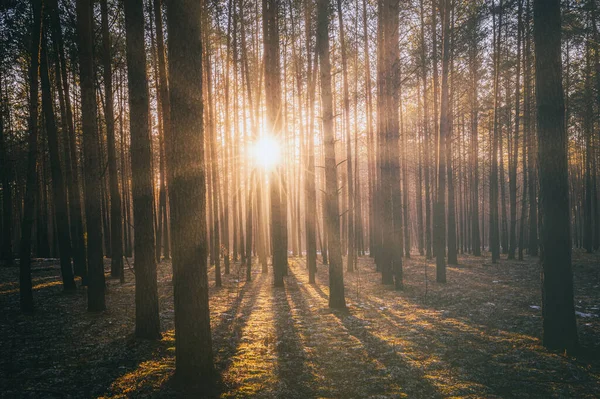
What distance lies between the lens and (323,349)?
533cm

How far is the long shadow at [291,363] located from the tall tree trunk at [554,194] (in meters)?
3.99

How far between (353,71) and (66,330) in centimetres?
1831

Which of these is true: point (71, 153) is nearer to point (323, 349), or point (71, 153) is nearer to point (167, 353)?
point (167, 353)

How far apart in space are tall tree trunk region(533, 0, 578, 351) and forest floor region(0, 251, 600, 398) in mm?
522

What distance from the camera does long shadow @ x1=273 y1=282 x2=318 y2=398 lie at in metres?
3.89

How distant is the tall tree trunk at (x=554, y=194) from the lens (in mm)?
4699

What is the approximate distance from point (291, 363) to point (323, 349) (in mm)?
811

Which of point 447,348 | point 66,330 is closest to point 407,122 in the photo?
point 447,348

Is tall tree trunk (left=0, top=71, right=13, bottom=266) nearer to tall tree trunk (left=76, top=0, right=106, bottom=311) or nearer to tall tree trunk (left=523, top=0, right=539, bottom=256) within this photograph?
tall tree trunk (left=76, top=0, right=106, bottom=311)

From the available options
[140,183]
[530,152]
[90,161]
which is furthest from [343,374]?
[530,152]

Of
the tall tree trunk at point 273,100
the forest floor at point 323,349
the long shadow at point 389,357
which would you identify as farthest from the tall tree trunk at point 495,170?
the long shadow at point 389,357

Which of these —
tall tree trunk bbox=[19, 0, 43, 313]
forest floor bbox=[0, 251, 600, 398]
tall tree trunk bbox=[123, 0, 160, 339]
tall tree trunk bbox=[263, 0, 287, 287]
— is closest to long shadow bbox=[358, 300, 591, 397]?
forest floor bbox=[0, 251, 600, 398]

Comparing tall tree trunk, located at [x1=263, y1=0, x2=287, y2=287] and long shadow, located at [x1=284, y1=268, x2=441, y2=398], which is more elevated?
tall tree trunk, located at [x1=263, y1=0, x2=287, y2=287]

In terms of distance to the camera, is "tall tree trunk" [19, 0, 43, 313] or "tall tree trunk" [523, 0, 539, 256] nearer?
"tall tree trunk" [19, 0, 43, 313]
